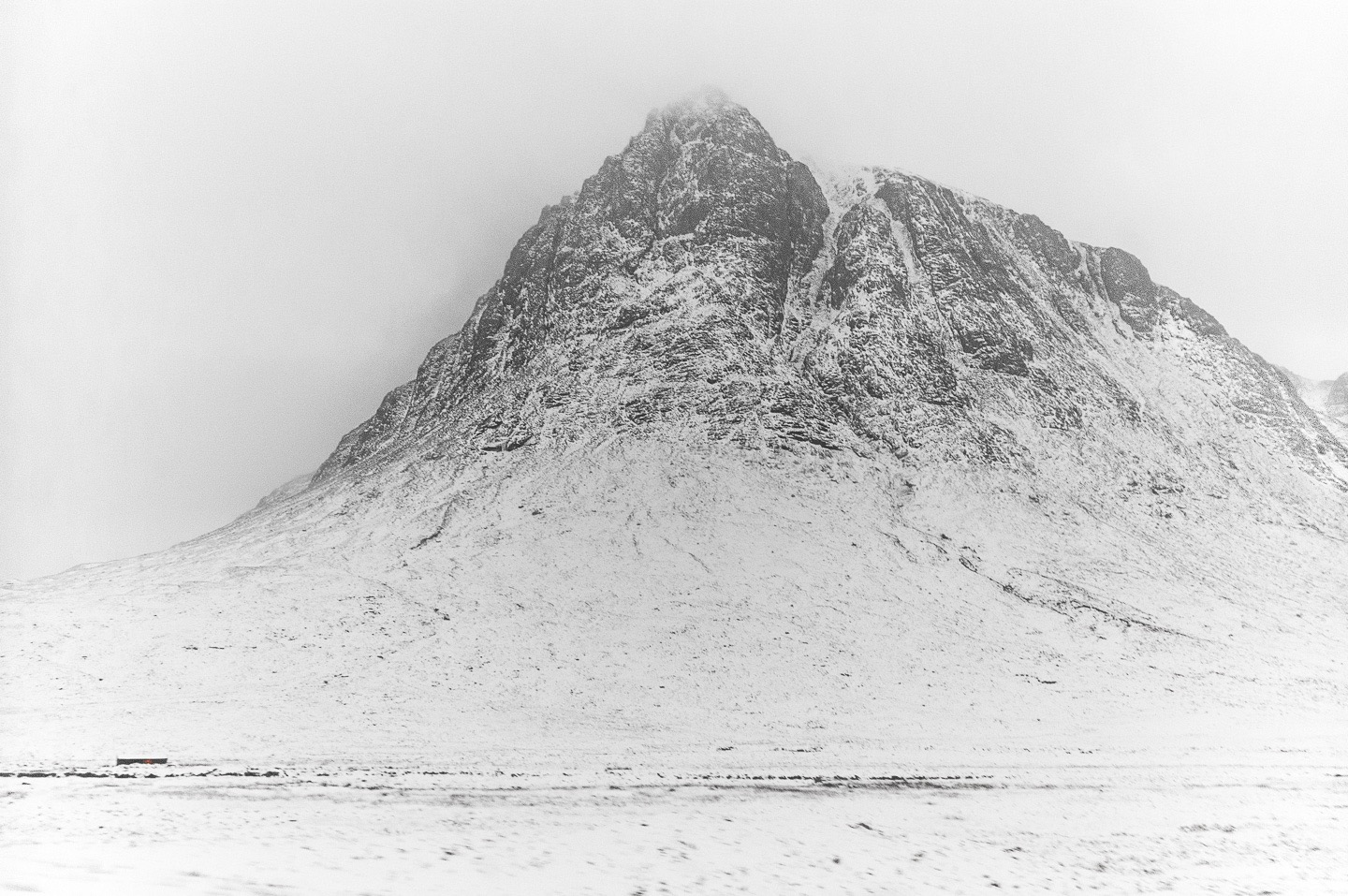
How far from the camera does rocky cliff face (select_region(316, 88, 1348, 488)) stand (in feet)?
245

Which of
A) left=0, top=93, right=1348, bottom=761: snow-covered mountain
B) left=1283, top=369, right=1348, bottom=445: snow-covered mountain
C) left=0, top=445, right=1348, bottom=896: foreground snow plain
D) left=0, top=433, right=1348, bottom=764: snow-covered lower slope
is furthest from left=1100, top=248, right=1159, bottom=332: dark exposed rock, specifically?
left=1283, top=369, right=1348, bottom=445: snow-covered mountain

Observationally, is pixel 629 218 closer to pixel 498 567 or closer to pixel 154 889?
pixel 498 567

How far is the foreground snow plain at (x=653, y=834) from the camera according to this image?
12055mm

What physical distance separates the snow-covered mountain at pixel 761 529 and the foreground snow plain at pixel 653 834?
6.60 metres

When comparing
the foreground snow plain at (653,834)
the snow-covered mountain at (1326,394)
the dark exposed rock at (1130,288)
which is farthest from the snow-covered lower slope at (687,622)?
the snow-covered mountain at (1326,394)

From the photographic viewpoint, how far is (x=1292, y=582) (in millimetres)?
56469

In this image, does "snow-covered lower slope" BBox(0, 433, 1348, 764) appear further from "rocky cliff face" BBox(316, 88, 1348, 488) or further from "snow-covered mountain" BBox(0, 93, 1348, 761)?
"rocky cliff face" BBox(316, 88, 1348, 488)

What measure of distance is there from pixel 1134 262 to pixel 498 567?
107154 millimetres

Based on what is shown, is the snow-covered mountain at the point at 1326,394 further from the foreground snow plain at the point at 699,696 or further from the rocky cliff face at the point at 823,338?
the foreground snow plain at the point at 699,696

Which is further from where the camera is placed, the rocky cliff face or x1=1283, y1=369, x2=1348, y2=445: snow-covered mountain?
x1=1283, y1=369, x2=1348, y2=445: snow-covered mountain

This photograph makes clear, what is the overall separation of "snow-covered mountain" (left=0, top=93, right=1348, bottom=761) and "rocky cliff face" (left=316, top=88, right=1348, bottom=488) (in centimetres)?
56

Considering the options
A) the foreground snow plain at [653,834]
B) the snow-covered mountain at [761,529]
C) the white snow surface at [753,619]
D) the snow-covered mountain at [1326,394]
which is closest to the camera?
the foreground snow plain at [653,834]

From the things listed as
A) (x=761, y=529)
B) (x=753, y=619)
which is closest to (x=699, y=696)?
(x=753, y=619)

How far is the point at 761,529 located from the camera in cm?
5856
